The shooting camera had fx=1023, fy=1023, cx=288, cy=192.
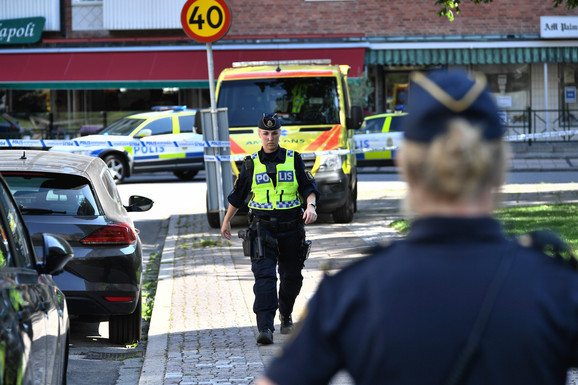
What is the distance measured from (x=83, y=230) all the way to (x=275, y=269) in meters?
1.38

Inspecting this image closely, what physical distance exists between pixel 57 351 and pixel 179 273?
588cm

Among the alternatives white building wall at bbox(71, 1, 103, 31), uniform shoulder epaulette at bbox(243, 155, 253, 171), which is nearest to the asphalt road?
uniform shoulder epaulette at bbox(243, 155, 253, 171)

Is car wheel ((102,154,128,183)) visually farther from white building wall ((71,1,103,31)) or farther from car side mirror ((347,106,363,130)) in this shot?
white building wall ((71,1,103,31))

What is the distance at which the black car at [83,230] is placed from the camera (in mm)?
7199

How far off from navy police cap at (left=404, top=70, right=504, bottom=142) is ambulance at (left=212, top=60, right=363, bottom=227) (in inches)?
468

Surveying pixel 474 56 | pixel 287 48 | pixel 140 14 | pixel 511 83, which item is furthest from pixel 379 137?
pixel 140 14

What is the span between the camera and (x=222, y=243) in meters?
13.0

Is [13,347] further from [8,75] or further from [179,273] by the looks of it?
[8,75]

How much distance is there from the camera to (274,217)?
7516mm

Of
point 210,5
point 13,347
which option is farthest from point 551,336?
point 210,5

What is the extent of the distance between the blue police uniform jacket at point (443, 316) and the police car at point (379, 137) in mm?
22508

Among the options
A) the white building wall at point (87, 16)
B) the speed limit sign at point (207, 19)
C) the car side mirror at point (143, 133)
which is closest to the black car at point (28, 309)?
the speed limit sign at point (207, 19)

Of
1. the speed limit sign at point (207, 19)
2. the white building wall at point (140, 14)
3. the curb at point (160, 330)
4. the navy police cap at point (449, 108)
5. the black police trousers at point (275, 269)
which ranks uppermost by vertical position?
the white building wall at point (140, 14)

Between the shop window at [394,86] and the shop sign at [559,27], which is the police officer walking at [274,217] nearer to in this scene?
the shop window at [394,86]
